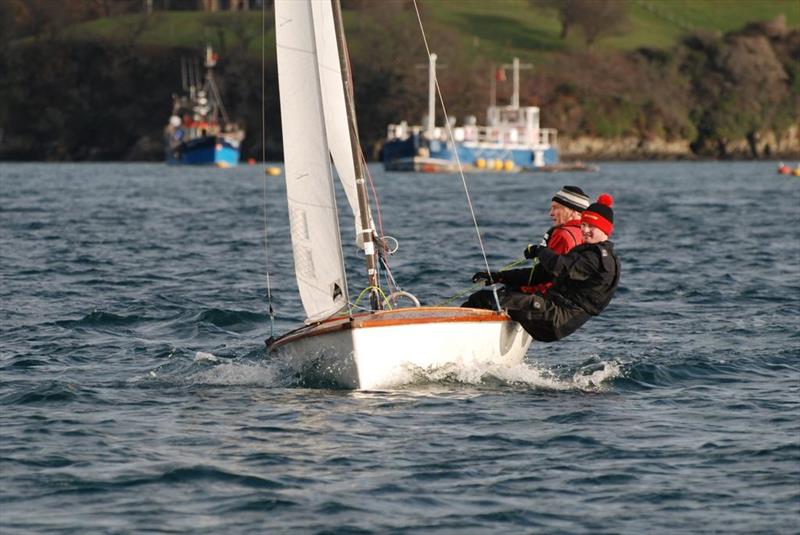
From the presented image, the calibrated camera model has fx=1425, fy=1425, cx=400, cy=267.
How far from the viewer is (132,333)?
1972 cm

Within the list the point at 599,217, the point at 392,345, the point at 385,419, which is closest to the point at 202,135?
the point at 599,217

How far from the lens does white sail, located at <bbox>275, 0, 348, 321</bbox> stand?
14883 mm

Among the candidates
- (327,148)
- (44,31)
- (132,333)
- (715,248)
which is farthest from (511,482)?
(44,31)

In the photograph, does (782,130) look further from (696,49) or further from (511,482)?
(511,482)

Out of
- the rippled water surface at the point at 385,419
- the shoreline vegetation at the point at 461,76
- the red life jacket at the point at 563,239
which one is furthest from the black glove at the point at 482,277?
the shoreline vegetation at the point at 461,76

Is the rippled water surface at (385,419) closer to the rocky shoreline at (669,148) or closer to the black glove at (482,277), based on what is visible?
the black glove at (482,277)

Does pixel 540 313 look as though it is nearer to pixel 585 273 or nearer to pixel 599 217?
pixel 585 273

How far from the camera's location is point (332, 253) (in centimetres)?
1528

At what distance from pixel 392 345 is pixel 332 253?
1584 millimetres

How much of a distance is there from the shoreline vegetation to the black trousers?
11305cm

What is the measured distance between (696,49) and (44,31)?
7154 cm

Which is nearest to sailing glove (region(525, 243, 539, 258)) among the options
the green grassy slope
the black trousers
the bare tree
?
the black trousers

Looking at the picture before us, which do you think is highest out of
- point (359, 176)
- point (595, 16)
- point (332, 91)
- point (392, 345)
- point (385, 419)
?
point (595, 16)

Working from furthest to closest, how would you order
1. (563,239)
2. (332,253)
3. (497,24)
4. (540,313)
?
(497,24)
(563,239)
(332,253)
(540,313)
